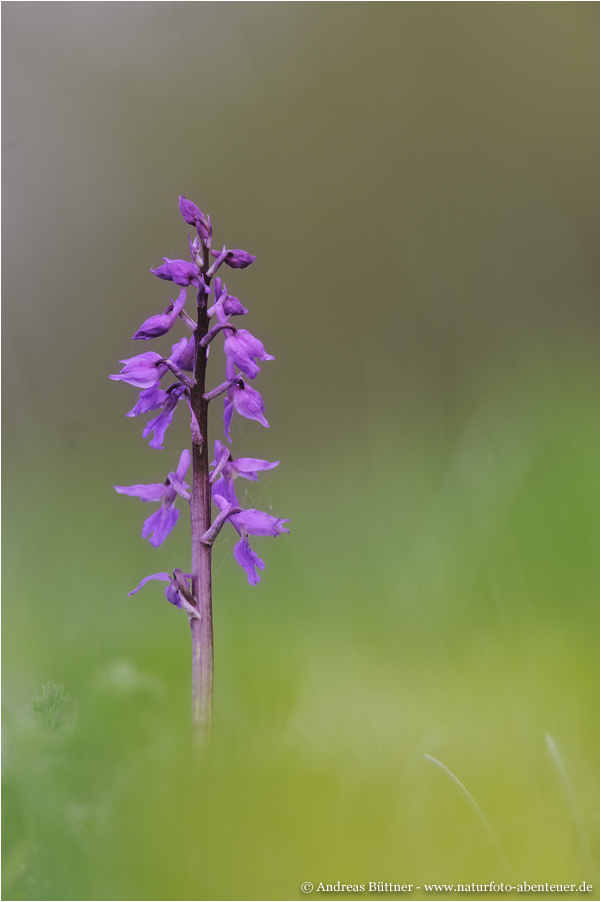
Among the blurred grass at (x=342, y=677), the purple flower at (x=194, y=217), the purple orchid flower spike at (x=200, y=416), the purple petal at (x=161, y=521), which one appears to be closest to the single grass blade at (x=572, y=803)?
the blurred grass at (x=342, y=677)

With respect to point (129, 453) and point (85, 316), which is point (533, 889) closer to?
point (129, 453)

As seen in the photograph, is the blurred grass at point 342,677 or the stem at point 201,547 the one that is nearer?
the blurred grass at point 342,677

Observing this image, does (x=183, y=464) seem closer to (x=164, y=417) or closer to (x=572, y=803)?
(x=164, y=417)

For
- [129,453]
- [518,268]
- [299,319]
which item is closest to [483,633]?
[129,453]

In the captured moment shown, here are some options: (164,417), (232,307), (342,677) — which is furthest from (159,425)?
(342,677)

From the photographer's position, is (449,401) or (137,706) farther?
(449,401)

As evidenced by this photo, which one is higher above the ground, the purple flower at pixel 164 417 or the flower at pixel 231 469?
the purple flower at pixel 164 417

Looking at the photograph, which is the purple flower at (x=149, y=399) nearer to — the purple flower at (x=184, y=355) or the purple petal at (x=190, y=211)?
the purple flower at (x=184, y=355)
